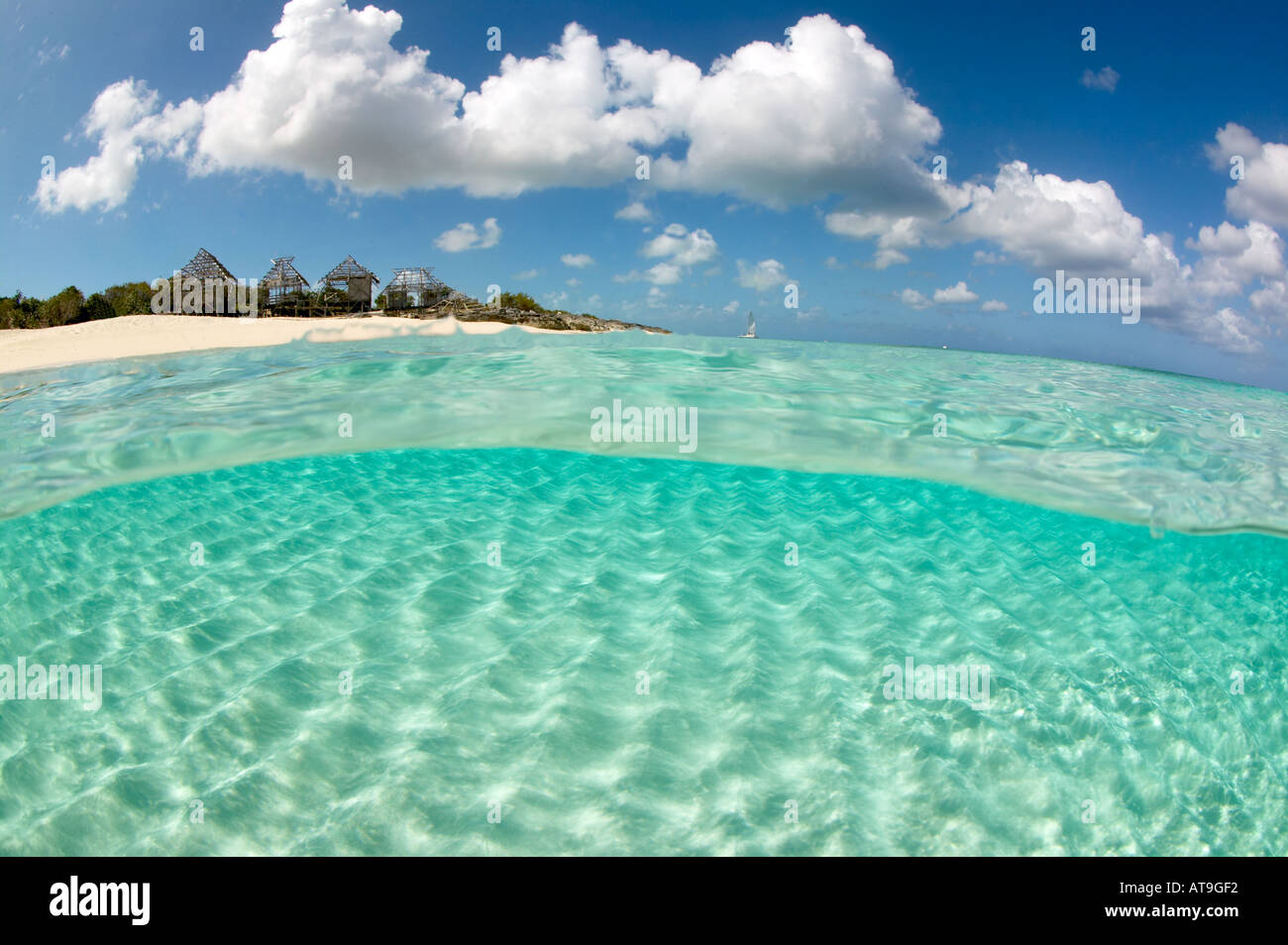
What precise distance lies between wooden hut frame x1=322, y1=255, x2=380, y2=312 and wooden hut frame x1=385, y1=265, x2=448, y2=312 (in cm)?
148

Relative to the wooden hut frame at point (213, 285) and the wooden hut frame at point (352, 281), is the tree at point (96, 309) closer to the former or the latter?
the wooden hut frame at point (213, 285)

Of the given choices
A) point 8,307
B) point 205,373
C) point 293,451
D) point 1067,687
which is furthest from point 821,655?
point 8,307

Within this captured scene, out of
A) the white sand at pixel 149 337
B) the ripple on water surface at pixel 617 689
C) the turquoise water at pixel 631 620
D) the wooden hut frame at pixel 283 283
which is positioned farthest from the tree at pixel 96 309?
the ripple on water surface at pixel 617 689

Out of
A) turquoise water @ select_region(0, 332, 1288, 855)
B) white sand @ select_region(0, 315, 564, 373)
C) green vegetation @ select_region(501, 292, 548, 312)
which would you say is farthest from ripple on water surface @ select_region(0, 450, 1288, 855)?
green vegetation @ select_region(501, 292, 548, 312)

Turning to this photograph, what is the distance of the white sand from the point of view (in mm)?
19906

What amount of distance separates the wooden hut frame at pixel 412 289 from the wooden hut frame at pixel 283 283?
5.93 metres

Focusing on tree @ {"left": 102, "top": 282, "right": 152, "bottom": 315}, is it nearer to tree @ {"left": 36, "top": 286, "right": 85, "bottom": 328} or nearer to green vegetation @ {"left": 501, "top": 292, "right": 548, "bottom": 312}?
tree @ {"left": 36, "top": 286, "right": 85, "bottom": 328}

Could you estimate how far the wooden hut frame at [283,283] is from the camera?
4403 cm

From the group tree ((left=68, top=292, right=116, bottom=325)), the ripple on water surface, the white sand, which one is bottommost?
the ripple on water surface

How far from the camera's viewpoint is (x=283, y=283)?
44188mm

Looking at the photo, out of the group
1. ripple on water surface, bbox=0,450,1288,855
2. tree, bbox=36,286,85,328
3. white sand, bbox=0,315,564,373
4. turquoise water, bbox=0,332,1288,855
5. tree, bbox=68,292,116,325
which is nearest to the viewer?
ripple on water surface, bbox=0,450,1288,855
